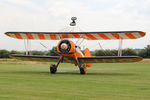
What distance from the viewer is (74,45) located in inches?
563

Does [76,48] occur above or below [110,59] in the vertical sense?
above

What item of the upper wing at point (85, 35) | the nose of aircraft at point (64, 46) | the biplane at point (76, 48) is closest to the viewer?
the nose of aircraft at point (64, 46)

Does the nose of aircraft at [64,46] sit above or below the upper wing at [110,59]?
above

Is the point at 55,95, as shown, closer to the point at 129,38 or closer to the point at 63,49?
the point at 63,49

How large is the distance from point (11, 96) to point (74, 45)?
8.57 meters

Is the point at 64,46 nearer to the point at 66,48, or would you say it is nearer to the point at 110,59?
the point at 66,48

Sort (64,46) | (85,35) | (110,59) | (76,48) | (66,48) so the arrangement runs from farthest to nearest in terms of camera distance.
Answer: (85,35) → (110,59) → (76,48) → (66,48) → (64,46)

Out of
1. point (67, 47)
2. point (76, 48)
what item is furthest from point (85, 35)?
point (67, 47)

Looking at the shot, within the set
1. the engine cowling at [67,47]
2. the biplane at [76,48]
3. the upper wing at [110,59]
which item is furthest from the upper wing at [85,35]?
the upper wing at [110,59]

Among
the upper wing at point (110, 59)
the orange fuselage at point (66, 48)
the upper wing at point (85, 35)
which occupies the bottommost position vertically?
the upper wing at point (110, 59)

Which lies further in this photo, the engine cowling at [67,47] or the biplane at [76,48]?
the biplane at [76,48]

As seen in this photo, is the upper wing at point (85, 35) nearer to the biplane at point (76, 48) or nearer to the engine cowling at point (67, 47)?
the biplane at point (76, 48)


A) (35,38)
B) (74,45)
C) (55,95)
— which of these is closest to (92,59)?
(74,45)

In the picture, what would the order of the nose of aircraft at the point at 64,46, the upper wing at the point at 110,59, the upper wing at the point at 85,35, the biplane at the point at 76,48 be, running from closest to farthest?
the nose of aircraft at the point at 64,46
the biplane at the point at 76,48
the upper wing at the point at 110,59
the upper wing at the point at 85,35
